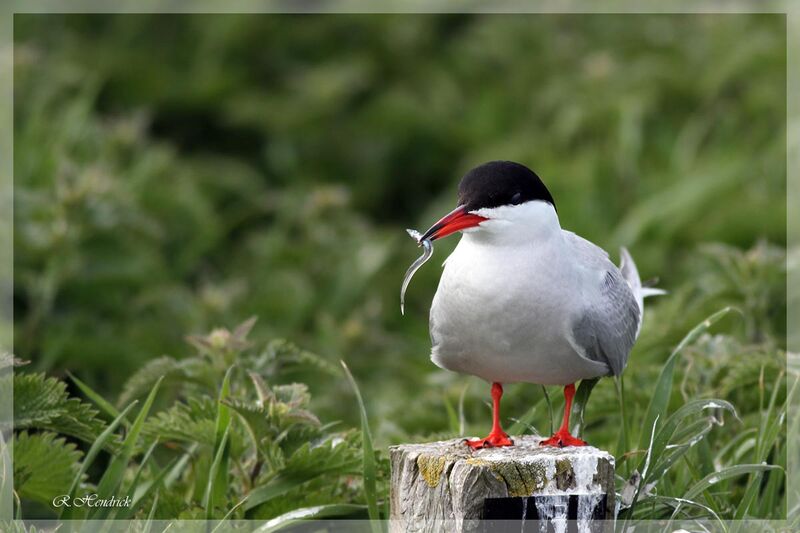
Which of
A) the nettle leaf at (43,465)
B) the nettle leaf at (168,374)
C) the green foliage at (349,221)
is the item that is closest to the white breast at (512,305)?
the green foliage at (349,221)

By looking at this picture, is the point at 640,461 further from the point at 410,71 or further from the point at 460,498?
the point at 410,71

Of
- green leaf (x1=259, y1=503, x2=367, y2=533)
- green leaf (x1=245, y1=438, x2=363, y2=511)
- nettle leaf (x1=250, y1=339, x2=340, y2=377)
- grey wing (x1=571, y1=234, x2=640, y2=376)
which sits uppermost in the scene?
grey wing (x1=571, y1=234, x2=640, y2=376)

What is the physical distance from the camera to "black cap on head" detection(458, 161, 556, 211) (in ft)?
9.66

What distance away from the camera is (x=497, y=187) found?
2957 millimetres

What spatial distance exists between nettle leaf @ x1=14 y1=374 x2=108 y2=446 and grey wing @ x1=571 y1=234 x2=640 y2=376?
58.5 inches

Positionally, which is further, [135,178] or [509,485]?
[135,178]

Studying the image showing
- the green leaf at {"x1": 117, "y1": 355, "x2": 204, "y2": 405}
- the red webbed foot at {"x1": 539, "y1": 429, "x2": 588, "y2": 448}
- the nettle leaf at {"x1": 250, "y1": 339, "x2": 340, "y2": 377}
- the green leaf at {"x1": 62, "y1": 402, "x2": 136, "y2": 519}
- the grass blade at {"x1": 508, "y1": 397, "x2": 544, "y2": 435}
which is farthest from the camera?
the nettle leaf at {"x1": 250, "y1": 339, "x2": 340, "y2": 377}

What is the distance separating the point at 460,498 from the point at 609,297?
2.79ft

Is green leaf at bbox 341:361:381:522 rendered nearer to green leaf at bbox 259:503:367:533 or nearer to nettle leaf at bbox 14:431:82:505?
green leaf at bbox 259:503:367:533

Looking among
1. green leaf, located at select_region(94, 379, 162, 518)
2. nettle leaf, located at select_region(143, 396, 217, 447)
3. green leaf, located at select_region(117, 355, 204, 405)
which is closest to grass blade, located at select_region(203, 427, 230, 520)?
nettle leaf, located at select_region(143, 396, 217, 447)

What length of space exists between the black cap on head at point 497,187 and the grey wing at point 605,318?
10.8 inches

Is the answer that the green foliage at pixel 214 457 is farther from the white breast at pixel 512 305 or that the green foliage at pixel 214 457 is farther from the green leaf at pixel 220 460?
the white breast at pixel 512 305

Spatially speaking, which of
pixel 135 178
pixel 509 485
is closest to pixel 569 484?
pixel 509 485

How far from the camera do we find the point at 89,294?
592cm
